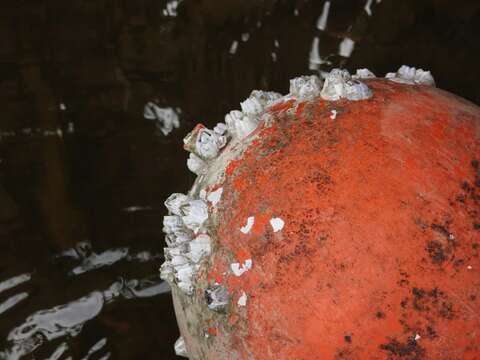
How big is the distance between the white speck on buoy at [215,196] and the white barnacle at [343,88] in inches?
12.6

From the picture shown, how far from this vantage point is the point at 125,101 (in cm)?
230

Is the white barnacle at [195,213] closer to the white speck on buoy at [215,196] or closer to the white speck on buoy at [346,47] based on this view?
the white speck on buoy at [215,196]

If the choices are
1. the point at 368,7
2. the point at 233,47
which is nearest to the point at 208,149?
the point at 233,47

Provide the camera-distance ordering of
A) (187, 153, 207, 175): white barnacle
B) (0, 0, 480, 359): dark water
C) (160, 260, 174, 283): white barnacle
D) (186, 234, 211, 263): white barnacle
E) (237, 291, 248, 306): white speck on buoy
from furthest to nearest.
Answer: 1. (0, 0, 480, 359): dark water
2. (187, 153, 207, 175): white barnacle
3. (160, 260, 174, 283): white barnacle
4. (186, 234, 211, 263): white barnacle
5. (237, 291, 248, 306): white speck on buoy

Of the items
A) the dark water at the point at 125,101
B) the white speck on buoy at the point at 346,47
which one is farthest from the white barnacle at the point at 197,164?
the white speck on buoy at the point at 346,47

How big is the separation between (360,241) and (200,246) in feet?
1.24

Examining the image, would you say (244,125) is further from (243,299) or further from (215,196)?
(243,299)

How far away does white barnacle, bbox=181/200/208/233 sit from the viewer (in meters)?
1.34

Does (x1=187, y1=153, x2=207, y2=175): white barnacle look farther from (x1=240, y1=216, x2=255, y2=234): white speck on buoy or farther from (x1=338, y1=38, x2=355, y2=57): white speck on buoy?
(x1=338, y1=38, x2=355, y2=57): white speck on buoy

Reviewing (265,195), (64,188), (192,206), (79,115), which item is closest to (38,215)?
(64,188)

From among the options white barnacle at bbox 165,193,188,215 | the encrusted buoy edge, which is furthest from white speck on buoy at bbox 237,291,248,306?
white barnacle at bbox 165,193,188,215

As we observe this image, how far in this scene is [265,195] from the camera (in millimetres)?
1219

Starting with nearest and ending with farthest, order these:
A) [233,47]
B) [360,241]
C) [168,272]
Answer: [360,241], [168,272], [233,47]

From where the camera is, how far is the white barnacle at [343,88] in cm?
132
